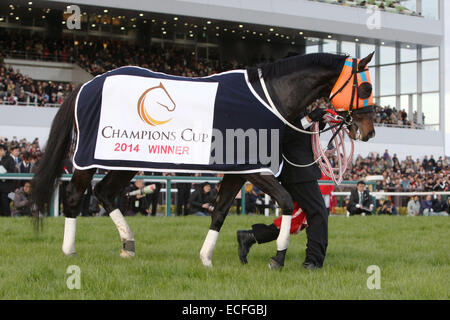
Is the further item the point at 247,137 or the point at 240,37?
the point at 240,37

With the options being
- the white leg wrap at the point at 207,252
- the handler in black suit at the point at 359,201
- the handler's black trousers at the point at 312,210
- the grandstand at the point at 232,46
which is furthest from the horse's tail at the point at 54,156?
the grandstand at the point at 232,46

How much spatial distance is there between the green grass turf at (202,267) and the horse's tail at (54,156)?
0.42 m

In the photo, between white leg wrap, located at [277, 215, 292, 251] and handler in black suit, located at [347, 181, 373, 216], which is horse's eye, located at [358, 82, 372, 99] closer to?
white leg wrap, located at [277, 215, 292, 251]

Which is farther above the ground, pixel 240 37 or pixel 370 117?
pixel 240 37

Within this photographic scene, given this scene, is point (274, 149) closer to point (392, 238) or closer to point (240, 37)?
point (392, 238)

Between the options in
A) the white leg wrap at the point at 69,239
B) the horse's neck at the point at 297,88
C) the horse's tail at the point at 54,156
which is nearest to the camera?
the horse's neck at the point at 297,88

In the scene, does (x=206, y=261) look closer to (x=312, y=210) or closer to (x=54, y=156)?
(x=312, y=210)

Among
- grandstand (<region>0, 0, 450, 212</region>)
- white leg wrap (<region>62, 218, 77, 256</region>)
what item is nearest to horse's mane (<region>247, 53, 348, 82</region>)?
white leg wrap (<region>62, 218, 77, 256</region>)

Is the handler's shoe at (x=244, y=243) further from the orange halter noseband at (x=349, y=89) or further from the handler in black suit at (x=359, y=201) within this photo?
the handler in black suit at (x=359, y=201)

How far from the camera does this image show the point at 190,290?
4211 mm

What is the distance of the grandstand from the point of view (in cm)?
2747

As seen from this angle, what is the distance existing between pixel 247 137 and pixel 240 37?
107 feet

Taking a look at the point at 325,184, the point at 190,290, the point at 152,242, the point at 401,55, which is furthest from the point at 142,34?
the point at 190,290

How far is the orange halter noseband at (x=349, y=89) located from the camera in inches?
213
